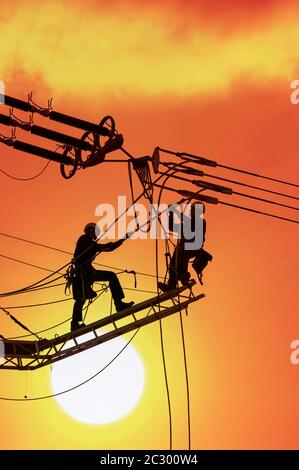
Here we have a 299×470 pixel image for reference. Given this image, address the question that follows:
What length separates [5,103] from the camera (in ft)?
68.5

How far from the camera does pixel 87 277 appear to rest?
24.5m

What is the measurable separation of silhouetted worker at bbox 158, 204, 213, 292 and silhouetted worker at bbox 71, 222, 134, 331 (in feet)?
3.59

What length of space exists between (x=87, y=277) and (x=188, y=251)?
2346 millimetres

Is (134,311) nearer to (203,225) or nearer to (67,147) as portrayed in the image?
(203,225)

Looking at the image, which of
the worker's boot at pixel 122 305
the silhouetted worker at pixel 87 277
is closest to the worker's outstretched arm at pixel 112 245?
the silhouetted worker at pixel 87 277

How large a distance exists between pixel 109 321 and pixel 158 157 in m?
3.82

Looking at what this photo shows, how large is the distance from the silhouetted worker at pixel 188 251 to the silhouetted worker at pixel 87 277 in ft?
3.59

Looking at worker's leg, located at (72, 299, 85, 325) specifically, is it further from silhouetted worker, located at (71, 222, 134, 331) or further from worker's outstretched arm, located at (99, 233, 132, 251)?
worker's outstretched arm, located at (99, 233, 132, 251)

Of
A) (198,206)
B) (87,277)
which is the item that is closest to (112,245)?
(87,277)

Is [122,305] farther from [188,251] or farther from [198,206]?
[198,206]

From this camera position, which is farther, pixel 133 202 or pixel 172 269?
pixel 172 269

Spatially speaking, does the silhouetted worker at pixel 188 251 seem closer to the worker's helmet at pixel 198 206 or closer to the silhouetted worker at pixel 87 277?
the worker's helmet at pixel 198 206
